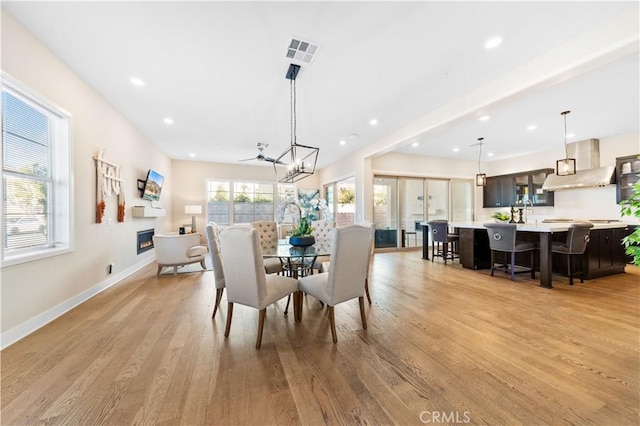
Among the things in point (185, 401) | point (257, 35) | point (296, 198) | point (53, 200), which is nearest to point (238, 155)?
point (296, 198)

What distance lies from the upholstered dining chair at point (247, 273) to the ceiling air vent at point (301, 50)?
1.93m

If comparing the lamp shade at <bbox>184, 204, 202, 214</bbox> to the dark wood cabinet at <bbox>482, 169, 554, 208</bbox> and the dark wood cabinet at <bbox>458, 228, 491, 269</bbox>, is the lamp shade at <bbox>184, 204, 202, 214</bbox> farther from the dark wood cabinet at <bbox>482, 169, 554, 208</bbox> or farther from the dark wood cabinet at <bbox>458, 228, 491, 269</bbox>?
the dark wood cabinet at <bbox>482, 169, 554, 208</bbox>

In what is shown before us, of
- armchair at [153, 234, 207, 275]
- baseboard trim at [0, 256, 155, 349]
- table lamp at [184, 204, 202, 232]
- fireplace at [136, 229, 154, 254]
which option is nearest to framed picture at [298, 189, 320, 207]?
table lamp at [184, 204, 202, 232]

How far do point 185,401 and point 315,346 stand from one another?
0.99 meters

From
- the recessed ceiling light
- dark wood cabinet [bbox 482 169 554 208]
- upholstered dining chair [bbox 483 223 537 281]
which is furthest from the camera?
dark wood cabinet [bbox 482 169 554 208]

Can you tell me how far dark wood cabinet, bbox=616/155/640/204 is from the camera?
16.7ft

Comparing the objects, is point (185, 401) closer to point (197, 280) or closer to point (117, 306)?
point (117, 306)

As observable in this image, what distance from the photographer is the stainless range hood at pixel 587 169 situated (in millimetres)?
5331

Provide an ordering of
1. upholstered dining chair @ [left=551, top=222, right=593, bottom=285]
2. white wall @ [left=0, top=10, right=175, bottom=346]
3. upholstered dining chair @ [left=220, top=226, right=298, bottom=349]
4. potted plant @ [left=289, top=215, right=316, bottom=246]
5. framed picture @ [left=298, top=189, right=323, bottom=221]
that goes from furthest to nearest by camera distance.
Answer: framed picture @ [left=298, top=189, right=323, bottom=221], upholstered dining chair @ [left=551, top=222, right=593, bottom=285], potted plant @ [left=289, top=215, right=316, bottom=246], white wall @ [left=0, top=10, right=175, bottom=346], upholstered dining chair @ [left=220, top=226, right=298, bottom=349]

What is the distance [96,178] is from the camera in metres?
3.43

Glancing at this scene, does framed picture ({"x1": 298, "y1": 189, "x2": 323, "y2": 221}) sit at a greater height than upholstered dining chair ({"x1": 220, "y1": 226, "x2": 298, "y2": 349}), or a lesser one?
greater

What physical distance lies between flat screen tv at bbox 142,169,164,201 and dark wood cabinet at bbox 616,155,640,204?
1008cm

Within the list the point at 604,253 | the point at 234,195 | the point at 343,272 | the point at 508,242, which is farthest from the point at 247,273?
the point at 234,195

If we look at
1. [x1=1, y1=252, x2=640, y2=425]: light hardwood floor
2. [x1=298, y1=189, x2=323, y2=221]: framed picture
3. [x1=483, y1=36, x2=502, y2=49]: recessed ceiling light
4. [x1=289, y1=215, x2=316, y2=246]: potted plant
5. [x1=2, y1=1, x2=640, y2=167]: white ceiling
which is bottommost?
[x1=1, y1=252, x2=640, y2=425]: light hardwood floor
